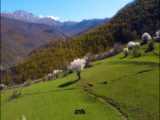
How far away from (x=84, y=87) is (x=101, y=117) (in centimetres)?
1986

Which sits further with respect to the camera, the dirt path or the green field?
the green field

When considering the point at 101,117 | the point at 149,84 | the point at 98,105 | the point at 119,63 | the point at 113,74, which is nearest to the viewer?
the point at 101,117

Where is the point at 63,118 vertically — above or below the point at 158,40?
below

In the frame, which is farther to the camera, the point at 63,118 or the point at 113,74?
the point at 113,74

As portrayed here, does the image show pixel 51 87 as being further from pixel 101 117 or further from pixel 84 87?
pixel 101 117

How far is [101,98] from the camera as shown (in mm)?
59812

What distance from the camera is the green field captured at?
5116 centimetres

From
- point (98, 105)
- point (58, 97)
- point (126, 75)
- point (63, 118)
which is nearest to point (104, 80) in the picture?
point (126, 75)

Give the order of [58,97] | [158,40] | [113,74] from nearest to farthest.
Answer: [58,97] < [113,74] < [158,40]

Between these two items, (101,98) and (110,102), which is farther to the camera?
(101,98)

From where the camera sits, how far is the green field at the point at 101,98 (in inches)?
2014

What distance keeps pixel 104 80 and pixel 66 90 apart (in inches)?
261

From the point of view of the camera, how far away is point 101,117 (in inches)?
1950

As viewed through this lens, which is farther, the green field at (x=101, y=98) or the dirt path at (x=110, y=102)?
the green field at (x=101, y=98)
